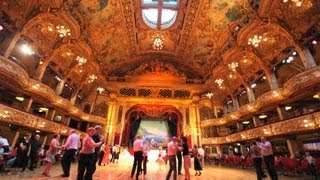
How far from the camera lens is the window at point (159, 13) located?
16.4 meters

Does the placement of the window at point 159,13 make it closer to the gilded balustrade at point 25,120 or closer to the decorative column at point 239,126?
the decorative column at point 239,126

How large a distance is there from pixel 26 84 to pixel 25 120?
2136mm

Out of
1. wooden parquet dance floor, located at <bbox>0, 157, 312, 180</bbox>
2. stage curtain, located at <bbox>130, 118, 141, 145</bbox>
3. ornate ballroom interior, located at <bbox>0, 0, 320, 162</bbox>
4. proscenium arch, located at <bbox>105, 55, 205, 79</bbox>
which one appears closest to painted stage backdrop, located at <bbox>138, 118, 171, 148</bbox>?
stage curtain, located at <bbox>130, 118, 141, 145</bbox>

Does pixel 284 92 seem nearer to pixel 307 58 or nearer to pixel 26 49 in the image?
pixel 307 58

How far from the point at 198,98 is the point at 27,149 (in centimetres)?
1647

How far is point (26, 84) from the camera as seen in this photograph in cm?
1109

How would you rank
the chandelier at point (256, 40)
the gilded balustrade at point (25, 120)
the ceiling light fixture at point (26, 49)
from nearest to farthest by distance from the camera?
the gilded balustrade at point (25, 120) → the chandelier at point (256, 40) → the ceiling light fixture at point (26, 49)

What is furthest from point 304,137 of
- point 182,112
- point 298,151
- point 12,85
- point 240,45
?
point 12,85

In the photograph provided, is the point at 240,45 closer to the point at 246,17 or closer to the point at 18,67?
the point at 246,17

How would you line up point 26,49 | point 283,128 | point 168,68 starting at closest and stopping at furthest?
1. point 283,128
2. point 26,49
3. point 168,68

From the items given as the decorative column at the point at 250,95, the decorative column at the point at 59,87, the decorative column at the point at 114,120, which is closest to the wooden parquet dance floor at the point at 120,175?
the decorative column at the point at 250,95

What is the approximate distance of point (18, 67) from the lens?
10.1 meters

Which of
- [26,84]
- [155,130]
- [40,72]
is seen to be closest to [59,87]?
[40,72]

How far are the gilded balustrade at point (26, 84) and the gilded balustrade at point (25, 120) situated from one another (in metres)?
1.53
